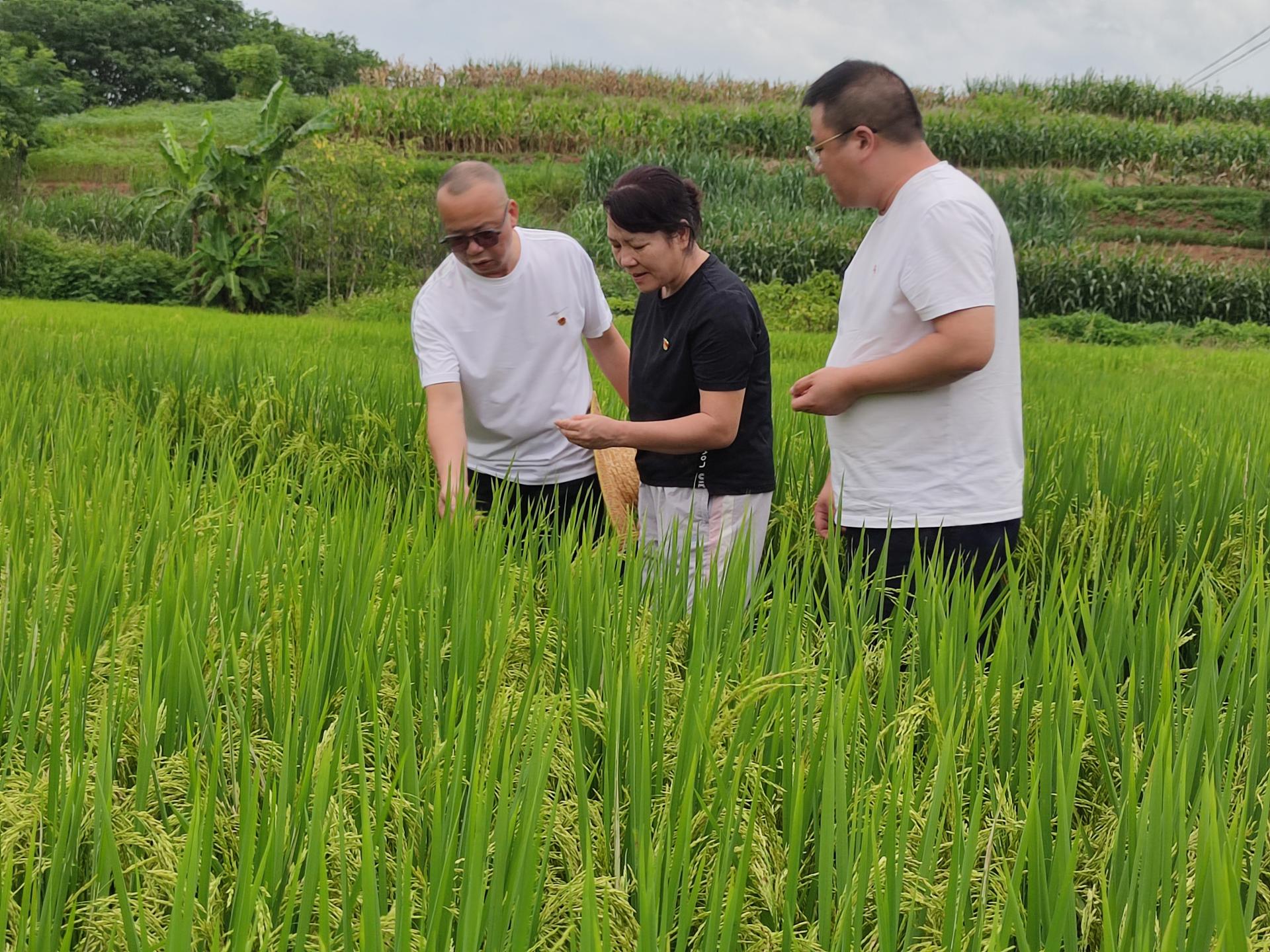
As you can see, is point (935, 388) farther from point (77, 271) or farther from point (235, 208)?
point (77, 271)

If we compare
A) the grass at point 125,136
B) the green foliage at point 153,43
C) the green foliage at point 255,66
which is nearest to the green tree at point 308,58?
the green foliage at point 153,43

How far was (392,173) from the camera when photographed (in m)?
14.0

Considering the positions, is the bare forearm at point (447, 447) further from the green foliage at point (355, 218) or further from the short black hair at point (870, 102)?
the green foliage at point (355, 218)

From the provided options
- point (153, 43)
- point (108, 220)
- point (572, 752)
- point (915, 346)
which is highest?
point (153, 43)

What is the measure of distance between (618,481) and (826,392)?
80 centimetres

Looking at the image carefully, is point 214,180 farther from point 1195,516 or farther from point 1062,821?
point 1062,821

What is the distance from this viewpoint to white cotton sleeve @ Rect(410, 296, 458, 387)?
2.49m

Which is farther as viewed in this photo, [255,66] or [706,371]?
[255,66]

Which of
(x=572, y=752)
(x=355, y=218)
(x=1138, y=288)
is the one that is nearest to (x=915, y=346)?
(x=572, y=752)

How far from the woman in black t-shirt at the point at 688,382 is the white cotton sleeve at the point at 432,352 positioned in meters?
0.40

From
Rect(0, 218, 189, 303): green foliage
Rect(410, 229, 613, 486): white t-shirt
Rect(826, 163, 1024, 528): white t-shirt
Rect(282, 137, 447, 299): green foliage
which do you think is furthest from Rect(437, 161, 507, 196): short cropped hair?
Rect(0, 218, 189, 303): green foliage

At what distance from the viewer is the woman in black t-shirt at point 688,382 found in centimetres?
217

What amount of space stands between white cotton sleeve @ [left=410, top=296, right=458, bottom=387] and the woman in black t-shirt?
40cm

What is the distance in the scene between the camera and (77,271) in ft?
43.6
